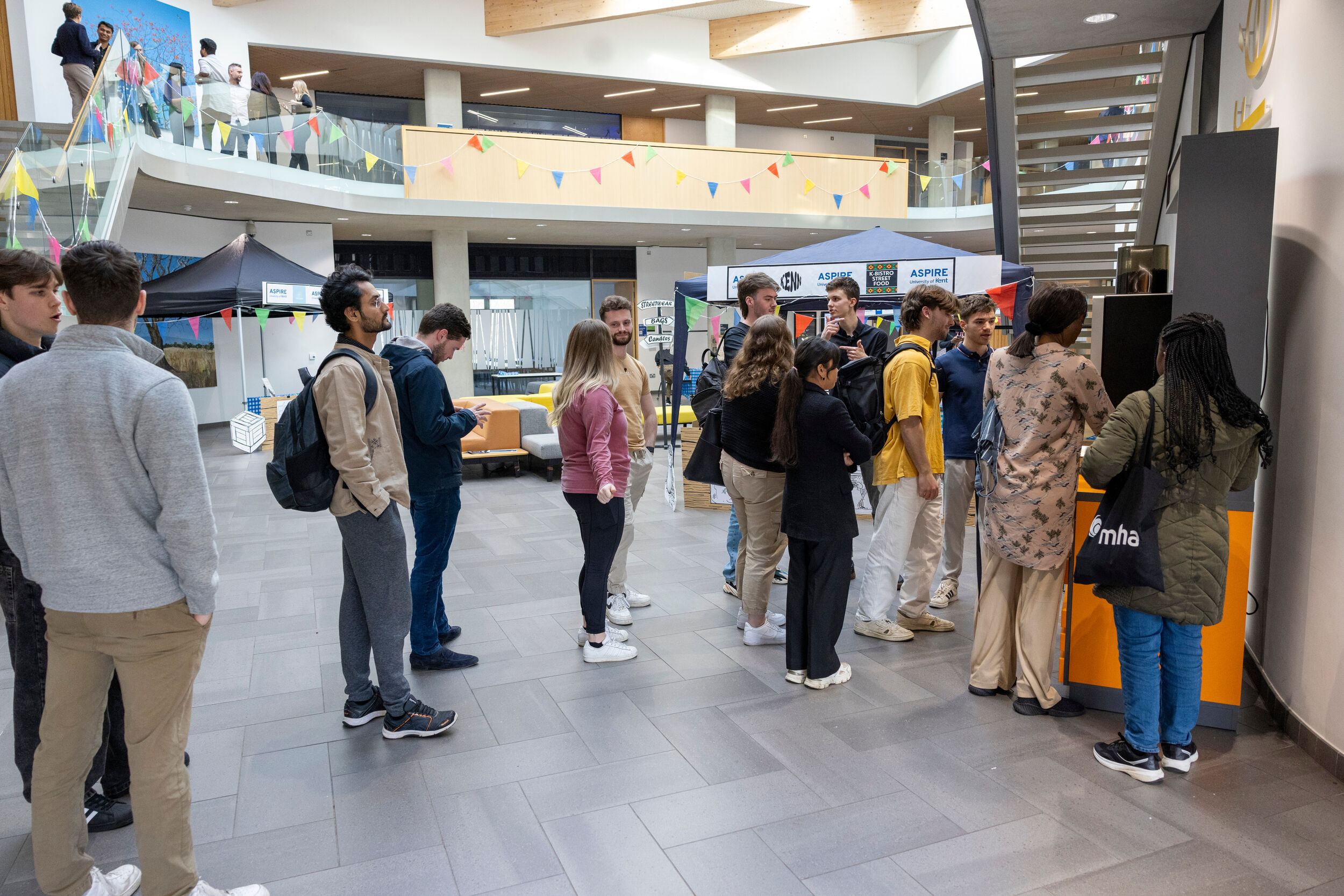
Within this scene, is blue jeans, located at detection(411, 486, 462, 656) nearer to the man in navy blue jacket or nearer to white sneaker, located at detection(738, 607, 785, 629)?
the man in navy blue jacket

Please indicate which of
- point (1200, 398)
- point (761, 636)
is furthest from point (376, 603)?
point (1200, 398)

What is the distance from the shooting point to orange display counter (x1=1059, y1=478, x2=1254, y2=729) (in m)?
3.19

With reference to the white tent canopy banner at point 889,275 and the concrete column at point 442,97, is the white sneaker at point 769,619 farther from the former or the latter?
the concrete column at point 442,97

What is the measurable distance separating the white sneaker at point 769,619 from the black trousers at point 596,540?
0.79 meters

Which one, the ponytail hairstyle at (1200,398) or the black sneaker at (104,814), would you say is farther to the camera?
→ the ponytail hairstyle at (1200,398)

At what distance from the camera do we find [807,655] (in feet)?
12.4

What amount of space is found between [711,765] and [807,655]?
87 cm

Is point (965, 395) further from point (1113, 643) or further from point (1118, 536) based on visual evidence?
point (1118, 536)

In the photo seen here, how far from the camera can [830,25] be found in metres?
16.2

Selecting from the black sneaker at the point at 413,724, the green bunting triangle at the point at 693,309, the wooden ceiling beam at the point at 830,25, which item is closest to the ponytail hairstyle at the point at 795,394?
the black sneaker at the point at 413,724

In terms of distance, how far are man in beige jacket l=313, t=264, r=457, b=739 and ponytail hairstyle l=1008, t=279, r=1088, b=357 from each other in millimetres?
2374

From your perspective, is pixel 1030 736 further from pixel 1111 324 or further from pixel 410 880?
pixel 410 880

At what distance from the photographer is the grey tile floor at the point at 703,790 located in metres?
2.45

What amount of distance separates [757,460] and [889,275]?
11.4 ft
